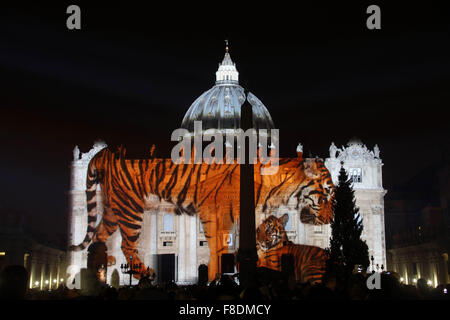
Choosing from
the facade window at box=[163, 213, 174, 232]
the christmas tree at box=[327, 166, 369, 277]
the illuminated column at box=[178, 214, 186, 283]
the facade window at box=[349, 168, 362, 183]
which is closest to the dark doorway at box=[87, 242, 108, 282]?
the christmas tree at box=[327, 166, 369, 277]

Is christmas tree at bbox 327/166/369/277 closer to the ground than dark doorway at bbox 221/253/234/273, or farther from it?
farther from it

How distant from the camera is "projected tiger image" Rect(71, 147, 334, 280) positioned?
188ft

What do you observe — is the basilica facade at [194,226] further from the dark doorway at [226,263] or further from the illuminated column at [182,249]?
the dark doorway at [226,263]

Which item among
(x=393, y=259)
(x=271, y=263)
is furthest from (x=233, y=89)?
(x=271, y=263)

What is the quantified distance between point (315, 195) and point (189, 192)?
1239cm

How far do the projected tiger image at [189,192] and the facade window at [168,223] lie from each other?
99.2ft

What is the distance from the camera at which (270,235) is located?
51438 millimetres

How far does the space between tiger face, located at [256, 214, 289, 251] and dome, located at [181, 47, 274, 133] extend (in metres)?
75.8

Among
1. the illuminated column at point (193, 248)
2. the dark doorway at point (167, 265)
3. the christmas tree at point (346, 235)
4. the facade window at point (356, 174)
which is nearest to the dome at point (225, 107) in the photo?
the facade window at point (356, 174)

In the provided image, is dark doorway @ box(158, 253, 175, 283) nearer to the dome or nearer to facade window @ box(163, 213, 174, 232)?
facade window @ box(163, 213, 174, 232)

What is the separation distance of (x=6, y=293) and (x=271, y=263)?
1671 inches

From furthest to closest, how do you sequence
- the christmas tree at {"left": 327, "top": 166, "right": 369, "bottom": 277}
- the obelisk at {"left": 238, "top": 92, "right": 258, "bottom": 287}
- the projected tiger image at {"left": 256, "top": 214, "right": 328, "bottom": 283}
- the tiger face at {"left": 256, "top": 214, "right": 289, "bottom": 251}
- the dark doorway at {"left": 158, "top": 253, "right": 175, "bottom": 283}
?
1. the dark doorway at {"left": 158, "top": 253, "right": 175, "bottom": 283}
2. the christmas tree at {"left": 327, "top": 166, "right": 369, "bottom": 277}
3. the tiger face at {"left": 256, "top": 214, "right": 289, "bottom": 251}
4. the projected tiger image at {"left": 256, "top": 214, "right": 328, "bottom": 283}
5. the obelisk at {"left": 238, "top": 92, "right": 258, "bottom": 287}

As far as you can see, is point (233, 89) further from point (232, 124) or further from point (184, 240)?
point (184, 240)
